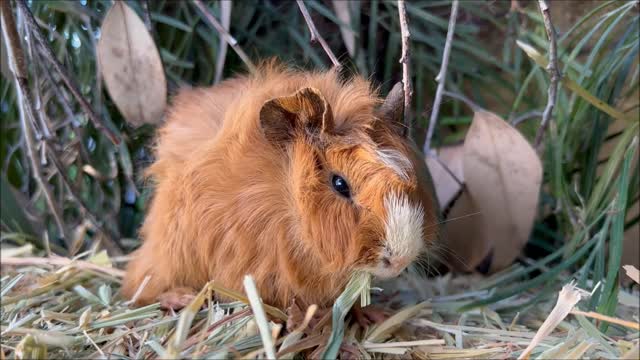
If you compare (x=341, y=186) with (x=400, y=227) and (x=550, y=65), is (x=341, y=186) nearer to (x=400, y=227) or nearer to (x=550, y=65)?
(x=400, y=227)

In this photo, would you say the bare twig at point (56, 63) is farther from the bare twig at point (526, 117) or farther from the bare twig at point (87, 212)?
the bare twig at point (526, 117)

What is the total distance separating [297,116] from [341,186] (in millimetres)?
160

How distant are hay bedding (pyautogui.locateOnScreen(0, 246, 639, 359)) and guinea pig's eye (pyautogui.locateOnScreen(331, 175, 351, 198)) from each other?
17 cm

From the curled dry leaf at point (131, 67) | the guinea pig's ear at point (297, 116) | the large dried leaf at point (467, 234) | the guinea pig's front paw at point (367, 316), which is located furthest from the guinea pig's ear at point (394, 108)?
the curled dry leaf at point (131, 67)

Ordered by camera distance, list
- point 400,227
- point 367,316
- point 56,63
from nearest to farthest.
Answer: point 400,227 → point 367,316 → point 56,63

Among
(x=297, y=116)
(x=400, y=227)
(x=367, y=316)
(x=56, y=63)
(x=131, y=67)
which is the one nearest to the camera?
(x=400, y=227)

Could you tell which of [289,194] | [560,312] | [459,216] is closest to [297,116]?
[289,194]

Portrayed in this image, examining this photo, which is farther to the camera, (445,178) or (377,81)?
(445,178)

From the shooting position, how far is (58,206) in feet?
5.55

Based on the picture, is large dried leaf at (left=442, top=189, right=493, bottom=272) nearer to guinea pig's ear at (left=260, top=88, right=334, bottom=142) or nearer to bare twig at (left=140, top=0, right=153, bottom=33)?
guinea pig's ear at (left=260, top=88, right=334, bottom=142)

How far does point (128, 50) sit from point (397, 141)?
78 centimetres

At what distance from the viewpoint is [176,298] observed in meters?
1.32

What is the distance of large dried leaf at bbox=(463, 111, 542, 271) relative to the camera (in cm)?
157

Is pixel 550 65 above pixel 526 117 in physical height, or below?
above
